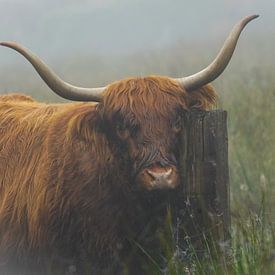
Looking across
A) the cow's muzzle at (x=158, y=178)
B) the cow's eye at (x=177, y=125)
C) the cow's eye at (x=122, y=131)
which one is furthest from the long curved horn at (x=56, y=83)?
the cow's muzzle at (x=158, y=178)

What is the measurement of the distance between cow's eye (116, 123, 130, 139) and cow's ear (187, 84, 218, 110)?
1.35 feet

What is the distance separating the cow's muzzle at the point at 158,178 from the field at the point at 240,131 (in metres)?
0.22

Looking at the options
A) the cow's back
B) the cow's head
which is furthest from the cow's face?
the cow's back

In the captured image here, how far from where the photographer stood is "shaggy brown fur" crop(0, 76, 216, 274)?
6.17m

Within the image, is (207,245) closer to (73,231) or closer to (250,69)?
(73,231)

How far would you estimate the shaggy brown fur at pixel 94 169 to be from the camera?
6168mm

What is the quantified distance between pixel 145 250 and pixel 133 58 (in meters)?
7.02

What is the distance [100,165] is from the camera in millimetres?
6379

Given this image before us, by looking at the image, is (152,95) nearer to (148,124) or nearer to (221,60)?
(148,124)

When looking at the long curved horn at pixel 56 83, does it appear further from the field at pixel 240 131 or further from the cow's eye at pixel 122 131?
the field at pixel 240 131

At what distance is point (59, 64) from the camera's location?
13508 mm

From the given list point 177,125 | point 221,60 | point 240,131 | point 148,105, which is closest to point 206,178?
point 177,125

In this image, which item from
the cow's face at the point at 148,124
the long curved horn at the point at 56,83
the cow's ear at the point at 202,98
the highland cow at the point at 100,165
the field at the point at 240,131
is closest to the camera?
the field at the point at 240,131

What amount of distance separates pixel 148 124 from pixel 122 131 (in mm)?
163
